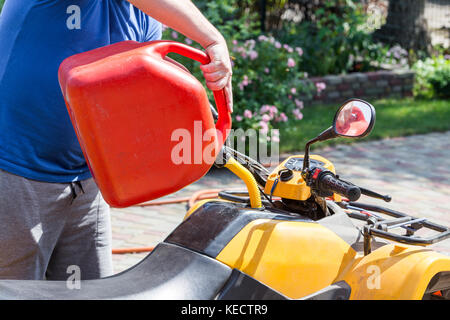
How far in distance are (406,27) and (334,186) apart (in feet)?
30.6

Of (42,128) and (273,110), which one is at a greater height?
(42,128)

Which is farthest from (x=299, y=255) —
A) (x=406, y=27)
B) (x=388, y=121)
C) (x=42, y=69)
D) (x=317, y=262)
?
(x=406, y=27)

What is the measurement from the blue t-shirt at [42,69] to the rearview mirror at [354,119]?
0.69 m

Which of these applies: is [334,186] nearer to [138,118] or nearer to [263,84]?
[138,118]

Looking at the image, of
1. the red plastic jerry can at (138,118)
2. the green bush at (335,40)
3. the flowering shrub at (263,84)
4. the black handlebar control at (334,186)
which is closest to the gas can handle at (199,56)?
the red plastic jerry can at (138,118)

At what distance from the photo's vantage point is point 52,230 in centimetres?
201

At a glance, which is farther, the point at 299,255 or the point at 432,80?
the point at 432,80


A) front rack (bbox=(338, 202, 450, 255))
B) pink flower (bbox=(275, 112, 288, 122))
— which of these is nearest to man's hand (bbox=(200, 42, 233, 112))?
front rack (bbox=(338, 202, 450, 255))

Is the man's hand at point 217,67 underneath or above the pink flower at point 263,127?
above

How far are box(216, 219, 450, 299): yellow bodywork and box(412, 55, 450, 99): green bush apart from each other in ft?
26.2

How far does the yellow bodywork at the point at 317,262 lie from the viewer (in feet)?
5.50

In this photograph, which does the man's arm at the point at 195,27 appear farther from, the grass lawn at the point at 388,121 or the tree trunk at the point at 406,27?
the tree trunk at the point at 406,27
